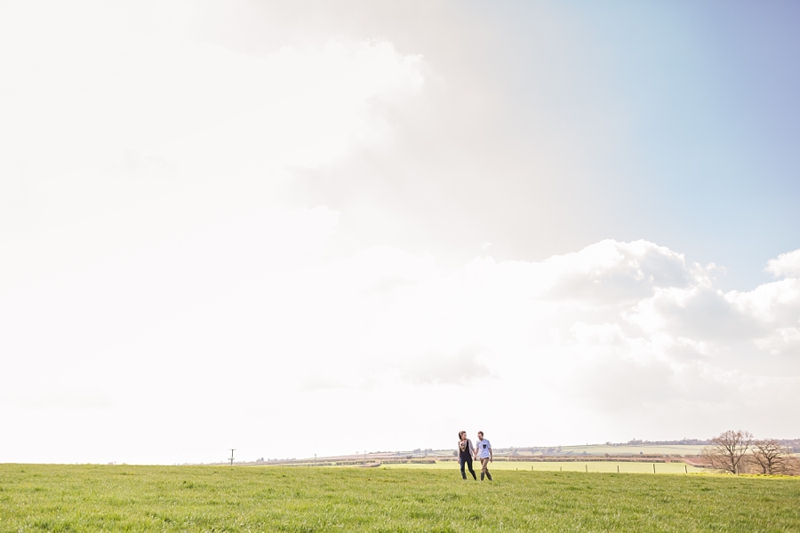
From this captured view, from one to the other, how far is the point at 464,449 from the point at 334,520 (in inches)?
719

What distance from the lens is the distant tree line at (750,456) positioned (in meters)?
102

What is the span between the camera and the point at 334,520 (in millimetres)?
11758

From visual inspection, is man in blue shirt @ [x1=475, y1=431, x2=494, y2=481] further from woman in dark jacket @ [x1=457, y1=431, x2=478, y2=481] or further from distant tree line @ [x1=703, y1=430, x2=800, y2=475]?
distant tree line @ [x1=703, y1=430, x2=800, y2=475]

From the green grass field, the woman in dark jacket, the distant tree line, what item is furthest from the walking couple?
the distant tree line

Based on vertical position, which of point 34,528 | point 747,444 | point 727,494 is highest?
point 34,528

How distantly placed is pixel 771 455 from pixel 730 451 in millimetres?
8518

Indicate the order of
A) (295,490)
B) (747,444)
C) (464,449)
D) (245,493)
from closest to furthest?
1. (245,493)
2. (295,490)
3. (464,449)
4. (747,444)

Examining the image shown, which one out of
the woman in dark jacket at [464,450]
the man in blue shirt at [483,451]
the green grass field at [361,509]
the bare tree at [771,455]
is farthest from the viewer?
the bare tree at [771,455]

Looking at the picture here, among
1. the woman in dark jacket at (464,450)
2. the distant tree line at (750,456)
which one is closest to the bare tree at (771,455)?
the distant tree line at (750,456)

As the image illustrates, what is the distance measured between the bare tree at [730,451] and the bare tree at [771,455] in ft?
8.53

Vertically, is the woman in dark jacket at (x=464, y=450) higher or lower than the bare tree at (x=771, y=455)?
higher

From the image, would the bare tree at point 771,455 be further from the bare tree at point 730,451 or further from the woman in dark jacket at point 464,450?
the woman in dark jacket at point 464,450

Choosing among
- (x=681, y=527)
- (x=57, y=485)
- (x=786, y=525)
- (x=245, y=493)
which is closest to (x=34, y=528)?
(x=245, y=493)

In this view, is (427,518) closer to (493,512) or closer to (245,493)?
(493,512)
